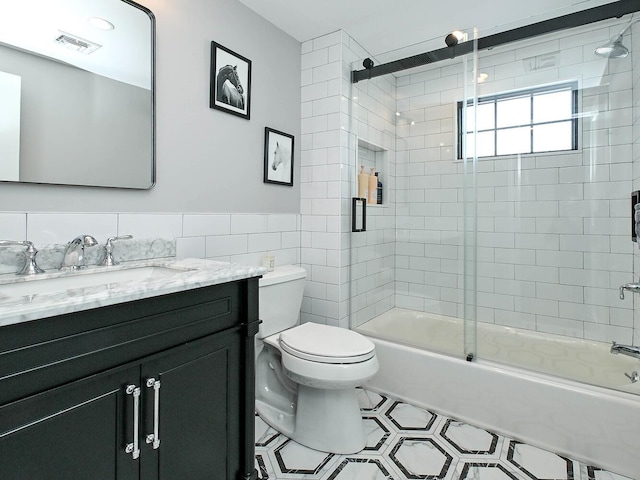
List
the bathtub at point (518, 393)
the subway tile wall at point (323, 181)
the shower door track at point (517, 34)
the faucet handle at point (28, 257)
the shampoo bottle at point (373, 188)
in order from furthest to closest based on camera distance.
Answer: the shampoo bottle at point (373, 188) → the subway tile wall at point (323, 181) → the shower door track at point (517, 34) → the bathtub at point (518, 393) → the faucet handle at point (28, 257)

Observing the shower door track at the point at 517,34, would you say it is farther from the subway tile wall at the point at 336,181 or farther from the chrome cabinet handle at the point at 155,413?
the chrome cabinet handle at the point at 155,413

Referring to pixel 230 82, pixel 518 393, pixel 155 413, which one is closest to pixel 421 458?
pixel 518 393

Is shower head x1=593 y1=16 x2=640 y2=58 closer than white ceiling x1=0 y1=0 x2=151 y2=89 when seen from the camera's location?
No

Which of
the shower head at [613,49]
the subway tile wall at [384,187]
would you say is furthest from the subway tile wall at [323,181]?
the shower head at [613,49]

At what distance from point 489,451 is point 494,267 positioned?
1.08 metres

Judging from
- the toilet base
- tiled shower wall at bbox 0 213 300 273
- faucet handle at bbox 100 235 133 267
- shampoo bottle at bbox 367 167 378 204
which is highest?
shampoo bottle at bbox 367 167 378 204

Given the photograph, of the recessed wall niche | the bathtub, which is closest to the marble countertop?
the bathtub

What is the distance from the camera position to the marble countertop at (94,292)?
750 millimetres

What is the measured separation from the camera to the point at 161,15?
166cm

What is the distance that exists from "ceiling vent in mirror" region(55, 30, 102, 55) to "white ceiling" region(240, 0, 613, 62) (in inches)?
38.5

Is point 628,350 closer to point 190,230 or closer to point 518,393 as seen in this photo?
point 518,393

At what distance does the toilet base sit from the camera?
5.59 ft

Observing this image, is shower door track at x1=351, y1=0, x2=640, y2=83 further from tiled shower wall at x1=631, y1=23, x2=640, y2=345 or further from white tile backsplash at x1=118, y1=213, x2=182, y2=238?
white tile backsplash at x1=118, y1=213, x2=182, y2=238

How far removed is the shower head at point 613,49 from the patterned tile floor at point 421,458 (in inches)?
81.5
